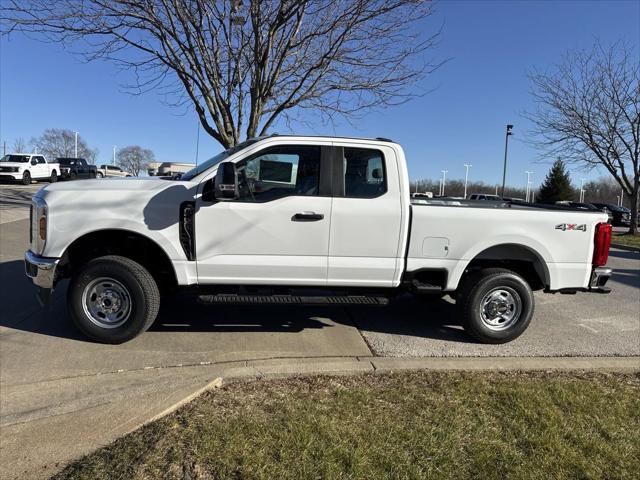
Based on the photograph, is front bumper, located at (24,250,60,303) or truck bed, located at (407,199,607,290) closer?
front bumper, located at (24,250,60,303)

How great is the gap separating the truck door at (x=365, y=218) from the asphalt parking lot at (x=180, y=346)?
2.58 feet

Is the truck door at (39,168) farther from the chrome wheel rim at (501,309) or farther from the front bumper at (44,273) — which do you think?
the chrome wheel rim at (501,309)

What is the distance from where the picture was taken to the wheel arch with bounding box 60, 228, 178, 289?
4781 mm

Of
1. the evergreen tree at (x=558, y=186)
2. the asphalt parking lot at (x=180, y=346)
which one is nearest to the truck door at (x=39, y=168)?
the asphalt parking lot at (x=180, y=346)

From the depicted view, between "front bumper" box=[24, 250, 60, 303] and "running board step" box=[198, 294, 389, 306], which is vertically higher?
"front bumper" box=[24, 250, 60, 303]

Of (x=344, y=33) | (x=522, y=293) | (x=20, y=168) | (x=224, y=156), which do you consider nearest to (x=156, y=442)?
(x=224, y=156)

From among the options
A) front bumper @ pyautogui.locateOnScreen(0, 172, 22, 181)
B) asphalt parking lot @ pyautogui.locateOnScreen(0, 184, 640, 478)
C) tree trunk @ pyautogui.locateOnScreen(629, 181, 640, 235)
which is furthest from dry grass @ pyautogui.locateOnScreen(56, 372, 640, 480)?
front bumper @ pyautogui.locateOnScreen(0, 172, 22, 181)

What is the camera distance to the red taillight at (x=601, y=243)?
5.16m

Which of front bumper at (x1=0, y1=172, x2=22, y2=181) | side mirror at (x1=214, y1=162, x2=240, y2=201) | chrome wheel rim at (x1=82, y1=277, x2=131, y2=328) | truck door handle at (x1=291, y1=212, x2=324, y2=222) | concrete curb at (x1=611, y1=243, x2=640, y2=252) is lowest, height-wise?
chrome wheel rim at (x1=82, y1=277, x2=131, y2=328)

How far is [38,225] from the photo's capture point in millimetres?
4734

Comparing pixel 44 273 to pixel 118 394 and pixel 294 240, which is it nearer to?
pixel 118 394

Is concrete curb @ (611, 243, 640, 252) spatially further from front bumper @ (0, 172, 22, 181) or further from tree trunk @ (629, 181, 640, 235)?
front bumper @ (0, 172, 22, 181)

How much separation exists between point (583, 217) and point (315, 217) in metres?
2.87

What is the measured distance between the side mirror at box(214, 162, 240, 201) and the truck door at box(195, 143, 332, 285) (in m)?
0.26
